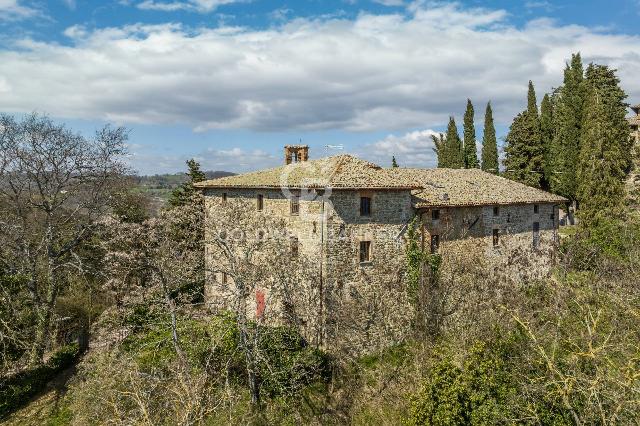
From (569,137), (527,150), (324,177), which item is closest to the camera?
(324,177)

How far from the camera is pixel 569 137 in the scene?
4172 centimetres

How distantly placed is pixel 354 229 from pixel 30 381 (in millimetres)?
16152

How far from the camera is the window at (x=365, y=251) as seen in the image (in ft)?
71.1

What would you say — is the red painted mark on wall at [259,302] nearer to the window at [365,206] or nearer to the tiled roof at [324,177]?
the tiled roof at [324,177]

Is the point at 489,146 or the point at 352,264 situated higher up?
the point at 489,146

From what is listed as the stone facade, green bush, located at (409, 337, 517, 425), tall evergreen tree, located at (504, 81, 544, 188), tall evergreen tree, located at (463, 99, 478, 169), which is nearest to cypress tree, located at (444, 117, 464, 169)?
tall evergreen tree, located at (463, 99, 478, 169)

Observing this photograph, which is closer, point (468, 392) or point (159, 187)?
point (468, 392)

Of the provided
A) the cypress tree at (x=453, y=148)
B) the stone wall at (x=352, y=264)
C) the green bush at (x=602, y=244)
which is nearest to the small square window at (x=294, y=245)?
the stone wall at (x=352, y=264)

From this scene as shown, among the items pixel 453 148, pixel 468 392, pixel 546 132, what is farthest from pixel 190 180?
pixel 546 132

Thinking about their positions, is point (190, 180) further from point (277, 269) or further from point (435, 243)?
point (435, 243)

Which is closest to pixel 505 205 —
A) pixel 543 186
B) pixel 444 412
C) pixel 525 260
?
pixel 525 260

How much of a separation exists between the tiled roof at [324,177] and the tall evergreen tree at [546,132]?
29.2 m

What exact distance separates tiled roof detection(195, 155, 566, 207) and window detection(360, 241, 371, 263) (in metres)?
2.73

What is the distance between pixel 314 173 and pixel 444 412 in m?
12.6
